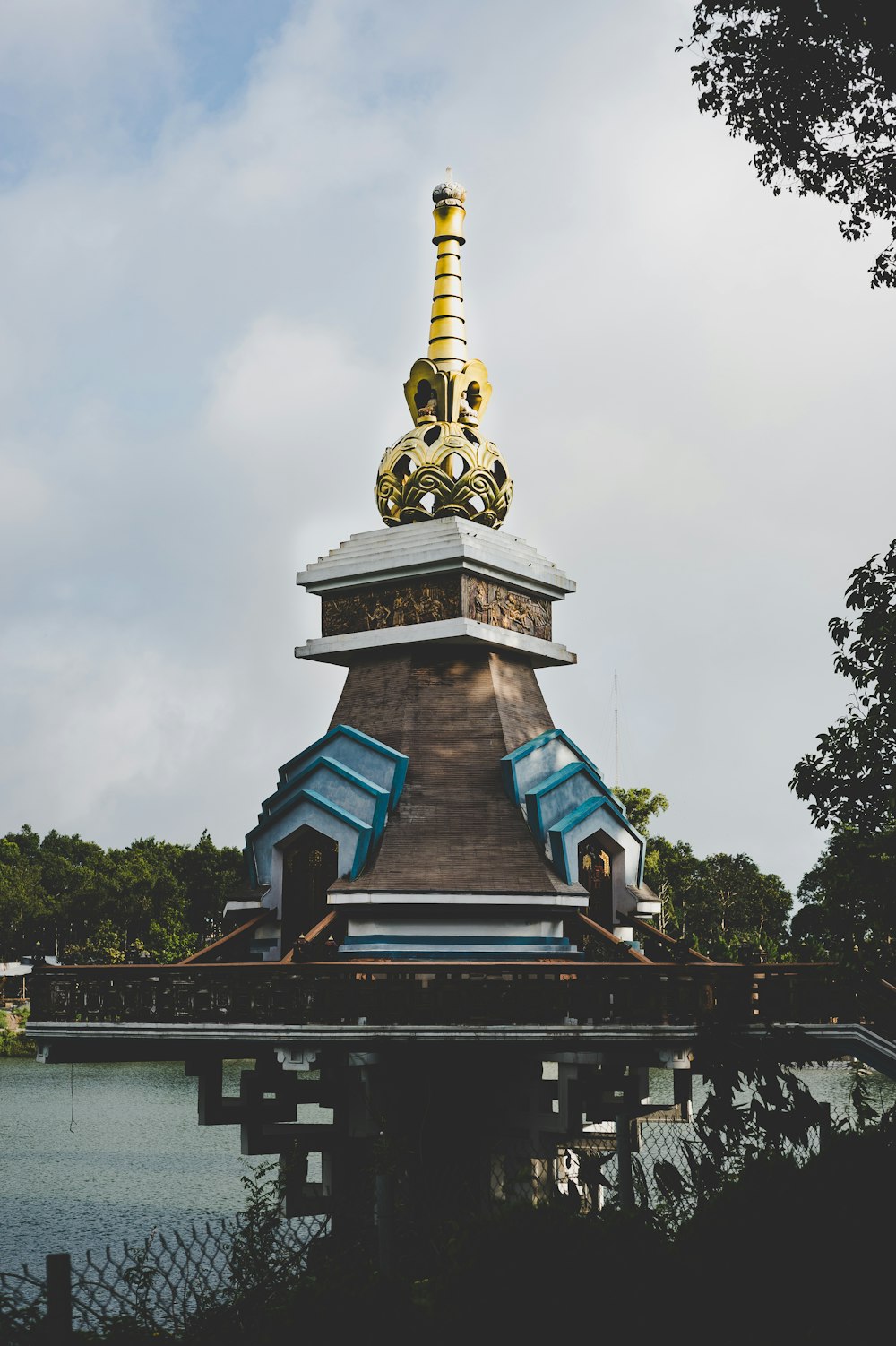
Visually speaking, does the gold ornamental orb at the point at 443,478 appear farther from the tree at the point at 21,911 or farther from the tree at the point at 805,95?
the tree at the point at 21,911

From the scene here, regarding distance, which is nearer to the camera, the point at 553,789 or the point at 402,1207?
the point at 402,1207

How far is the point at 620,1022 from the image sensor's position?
13.2 metres

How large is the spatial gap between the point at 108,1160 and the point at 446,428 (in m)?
15.9

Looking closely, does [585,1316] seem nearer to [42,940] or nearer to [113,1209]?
[113,1209]

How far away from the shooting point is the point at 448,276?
64.1 feet

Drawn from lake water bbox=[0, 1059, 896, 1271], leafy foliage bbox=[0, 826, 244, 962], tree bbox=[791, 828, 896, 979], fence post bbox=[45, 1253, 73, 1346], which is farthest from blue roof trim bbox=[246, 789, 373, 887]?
leafy foliage bbox=[0, 826, 244, 962]

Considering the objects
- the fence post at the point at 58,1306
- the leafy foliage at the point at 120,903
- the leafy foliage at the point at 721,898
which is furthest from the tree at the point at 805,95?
the leafy foliage at the point at 120,903

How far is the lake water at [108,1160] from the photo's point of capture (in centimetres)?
1958

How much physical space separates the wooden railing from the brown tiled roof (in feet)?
6.72

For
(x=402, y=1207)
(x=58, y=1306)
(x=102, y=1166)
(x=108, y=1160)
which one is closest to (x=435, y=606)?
(x=402, y=1207)

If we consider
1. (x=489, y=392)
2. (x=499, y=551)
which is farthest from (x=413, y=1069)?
(x=489, y=392)

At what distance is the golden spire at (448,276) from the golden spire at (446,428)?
0.04 ft

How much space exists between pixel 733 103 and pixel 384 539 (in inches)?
301

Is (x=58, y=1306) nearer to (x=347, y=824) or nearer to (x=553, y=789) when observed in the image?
(x=347, y=824)
